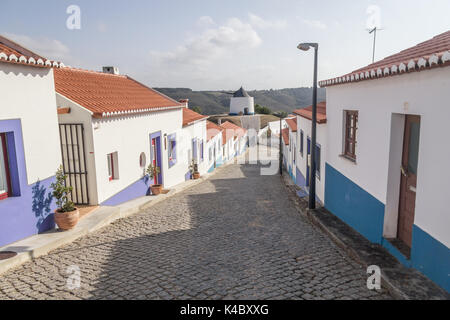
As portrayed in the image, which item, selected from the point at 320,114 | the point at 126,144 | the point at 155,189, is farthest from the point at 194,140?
the point at 320,114

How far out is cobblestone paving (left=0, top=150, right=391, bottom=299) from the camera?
15.2 ft

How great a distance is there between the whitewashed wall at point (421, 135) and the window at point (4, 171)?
254 inches

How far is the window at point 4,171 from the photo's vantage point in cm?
593

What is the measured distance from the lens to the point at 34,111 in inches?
253

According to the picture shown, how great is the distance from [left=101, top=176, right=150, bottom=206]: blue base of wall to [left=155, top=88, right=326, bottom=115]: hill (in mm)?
103602

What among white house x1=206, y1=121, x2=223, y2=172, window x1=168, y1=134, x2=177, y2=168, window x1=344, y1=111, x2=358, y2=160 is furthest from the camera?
white house x1=206, y1=121, x2=223, y2=172

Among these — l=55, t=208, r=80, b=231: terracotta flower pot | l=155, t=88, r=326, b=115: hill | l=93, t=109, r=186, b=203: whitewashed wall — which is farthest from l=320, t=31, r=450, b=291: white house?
l=155, t=88, r=326, b=115: hill

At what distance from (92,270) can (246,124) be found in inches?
2336

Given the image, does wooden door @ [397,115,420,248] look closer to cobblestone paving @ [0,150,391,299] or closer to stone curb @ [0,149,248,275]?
cobblestone paving @ [0,150,391,299]

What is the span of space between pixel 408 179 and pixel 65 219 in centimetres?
636

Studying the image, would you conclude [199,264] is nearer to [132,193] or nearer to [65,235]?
[65,235]

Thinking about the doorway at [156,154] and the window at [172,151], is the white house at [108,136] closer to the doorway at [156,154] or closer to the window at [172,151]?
the doorway at [156,154]
